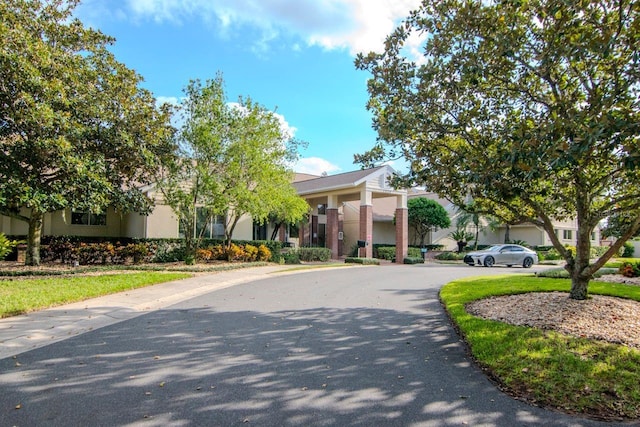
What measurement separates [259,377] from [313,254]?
69.6 feet

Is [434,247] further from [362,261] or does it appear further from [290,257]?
[290,257]

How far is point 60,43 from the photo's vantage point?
14734 millimetres

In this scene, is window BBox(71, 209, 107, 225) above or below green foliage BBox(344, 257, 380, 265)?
above

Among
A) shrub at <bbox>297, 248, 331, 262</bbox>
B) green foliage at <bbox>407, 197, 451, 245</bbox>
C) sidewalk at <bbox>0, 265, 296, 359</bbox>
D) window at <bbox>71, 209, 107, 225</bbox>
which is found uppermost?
green foliage at <bbox>407, 197, 451, 245</bbox>

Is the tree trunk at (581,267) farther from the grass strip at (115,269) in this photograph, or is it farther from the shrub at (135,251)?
the shrub at (135,251)

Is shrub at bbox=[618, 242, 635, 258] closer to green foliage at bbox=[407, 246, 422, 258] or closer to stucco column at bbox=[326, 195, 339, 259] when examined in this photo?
green foliage at bbox=[407, 246, 422, 258]

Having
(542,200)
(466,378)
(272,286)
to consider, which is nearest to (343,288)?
(272,286)

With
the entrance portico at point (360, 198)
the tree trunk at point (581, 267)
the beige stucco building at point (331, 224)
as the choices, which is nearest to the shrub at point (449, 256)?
the beige stucco building at point (331, 224)

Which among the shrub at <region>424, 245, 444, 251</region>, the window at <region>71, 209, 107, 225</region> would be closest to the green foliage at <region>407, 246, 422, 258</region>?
the shrub at <region>424, 245, 444, 251</region>

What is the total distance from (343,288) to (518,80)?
7.56 m

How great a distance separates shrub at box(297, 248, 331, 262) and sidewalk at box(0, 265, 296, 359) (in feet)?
41.2

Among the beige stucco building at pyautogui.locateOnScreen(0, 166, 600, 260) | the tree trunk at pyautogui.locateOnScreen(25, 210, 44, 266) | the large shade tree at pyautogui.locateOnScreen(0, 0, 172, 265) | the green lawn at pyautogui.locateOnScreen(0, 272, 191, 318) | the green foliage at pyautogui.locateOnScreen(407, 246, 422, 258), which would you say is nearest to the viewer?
the green lawn at pyautogui.locateOnScreen(0, 272, 191, 318)

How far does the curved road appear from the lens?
12.7 feet

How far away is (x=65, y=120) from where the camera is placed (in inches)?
491
